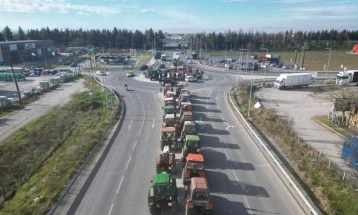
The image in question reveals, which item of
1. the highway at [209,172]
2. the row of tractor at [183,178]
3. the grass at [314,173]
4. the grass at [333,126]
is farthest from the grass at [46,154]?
the grass at [333,126]

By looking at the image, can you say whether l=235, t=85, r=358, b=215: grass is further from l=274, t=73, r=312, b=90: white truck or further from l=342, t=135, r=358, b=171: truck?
l=274, t=73, r=312, b=90: white truck

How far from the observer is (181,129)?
2845cm

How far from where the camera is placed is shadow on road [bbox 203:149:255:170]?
72.4 feet

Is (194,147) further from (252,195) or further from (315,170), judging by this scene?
(315,170)

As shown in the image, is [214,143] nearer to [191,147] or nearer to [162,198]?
[191,147]

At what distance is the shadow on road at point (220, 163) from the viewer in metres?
22.1

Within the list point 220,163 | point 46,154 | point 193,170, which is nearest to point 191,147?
point 220,163

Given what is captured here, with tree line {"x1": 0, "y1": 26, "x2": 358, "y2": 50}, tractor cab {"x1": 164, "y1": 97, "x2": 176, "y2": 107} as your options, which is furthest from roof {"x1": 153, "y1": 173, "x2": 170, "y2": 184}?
tree line {"x1": 0, "y1": 26, "x2": 358, "y2": 50}

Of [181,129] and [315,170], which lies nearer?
[315,170]

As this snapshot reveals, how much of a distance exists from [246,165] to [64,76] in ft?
166

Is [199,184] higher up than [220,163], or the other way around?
[199,184]

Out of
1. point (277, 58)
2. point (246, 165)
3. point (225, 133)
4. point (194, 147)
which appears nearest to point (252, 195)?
point (246, 165)

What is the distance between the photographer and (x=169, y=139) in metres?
25.0

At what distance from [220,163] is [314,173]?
7009mm
